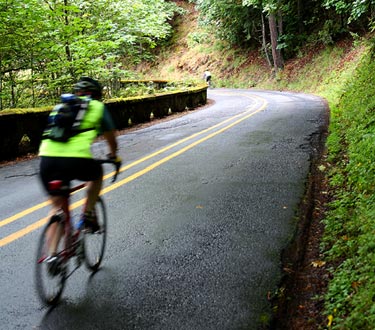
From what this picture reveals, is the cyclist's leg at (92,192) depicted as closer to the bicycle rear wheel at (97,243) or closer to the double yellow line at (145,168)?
the bicycle rear wheel at (97,243)

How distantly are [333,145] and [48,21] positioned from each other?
9.56 m

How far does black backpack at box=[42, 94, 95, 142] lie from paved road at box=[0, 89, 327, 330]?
58.8 inches

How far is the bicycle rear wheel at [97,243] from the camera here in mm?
4105

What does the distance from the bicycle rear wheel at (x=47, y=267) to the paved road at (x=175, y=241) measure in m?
0.13

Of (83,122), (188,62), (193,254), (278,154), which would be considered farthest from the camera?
(188,62)

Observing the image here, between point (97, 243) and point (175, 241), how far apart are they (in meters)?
0.92

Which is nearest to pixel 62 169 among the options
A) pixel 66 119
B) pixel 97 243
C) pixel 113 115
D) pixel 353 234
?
pixel 66 119

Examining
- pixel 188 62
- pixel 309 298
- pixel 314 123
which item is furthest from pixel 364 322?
pixel 188 62

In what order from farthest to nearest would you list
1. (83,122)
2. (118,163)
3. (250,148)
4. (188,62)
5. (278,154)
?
(188,62) < (250,148) < (278,154) < (118,163) < (83,122)

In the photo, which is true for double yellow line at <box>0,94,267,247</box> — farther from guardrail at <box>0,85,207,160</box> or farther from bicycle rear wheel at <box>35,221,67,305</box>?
guardrail at <box>0,85,207,160</box>

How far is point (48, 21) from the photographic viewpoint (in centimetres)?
1262

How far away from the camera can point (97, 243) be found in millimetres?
4293

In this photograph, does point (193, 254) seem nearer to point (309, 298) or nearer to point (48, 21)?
point (309, 298)

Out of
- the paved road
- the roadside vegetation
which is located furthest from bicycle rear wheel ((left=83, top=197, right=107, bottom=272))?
the roadside vegetation
